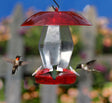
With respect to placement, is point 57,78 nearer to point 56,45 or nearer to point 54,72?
point 54,72

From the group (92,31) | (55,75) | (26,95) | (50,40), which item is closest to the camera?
(55,75)

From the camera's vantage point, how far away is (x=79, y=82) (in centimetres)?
370

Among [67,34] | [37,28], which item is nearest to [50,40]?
[67,34]

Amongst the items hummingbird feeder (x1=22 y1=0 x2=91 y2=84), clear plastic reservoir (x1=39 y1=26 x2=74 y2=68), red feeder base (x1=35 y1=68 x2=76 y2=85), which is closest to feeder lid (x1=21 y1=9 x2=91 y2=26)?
hummingbird feeder (x1=22 y1=0 x2=91 y2=84)

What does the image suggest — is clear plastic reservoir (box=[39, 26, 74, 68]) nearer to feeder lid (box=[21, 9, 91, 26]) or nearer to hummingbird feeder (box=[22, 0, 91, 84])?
hummingbird feeder (box=[22, 0, 91, 84])

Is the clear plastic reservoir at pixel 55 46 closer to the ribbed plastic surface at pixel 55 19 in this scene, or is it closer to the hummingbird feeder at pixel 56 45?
the hummingbird feeder at pixel 56 45

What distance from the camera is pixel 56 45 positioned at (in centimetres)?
196

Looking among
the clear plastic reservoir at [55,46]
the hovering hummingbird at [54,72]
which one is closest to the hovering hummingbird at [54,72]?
the hovering hummingbird at [54,72]

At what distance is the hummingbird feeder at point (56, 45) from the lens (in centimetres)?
174

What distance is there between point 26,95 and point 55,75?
2.56 meters

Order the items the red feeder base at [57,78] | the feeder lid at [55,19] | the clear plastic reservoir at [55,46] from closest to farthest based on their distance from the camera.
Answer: the feeder lid at [55,19]
the red feeder base at [57,78]
the clear plastic reservoir at [55,46]

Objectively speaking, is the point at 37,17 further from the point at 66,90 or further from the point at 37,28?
the point at 66,90

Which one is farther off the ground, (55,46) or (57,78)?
(55,46)

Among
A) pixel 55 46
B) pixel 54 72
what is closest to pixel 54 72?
pixel 54 72
